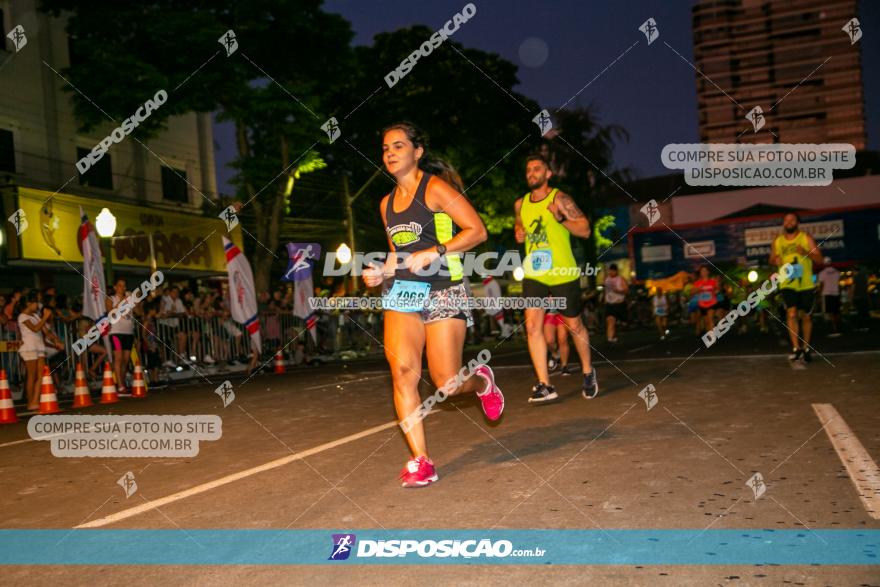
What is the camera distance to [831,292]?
64.7 feet

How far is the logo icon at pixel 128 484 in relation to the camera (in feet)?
15.7

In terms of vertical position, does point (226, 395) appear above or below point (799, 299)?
below

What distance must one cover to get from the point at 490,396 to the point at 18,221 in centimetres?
1866

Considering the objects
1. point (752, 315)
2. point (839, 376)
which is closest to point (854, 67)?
point (752, 315)

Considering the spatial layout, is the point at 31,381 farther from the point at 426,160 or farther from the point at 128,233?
the point at 128,233

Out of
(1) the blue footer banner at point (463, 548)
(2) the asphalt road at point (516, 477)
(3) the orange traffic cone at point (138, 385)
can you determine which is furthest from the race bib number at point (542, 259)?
(3) the orange traffic cone at point (138, 385)

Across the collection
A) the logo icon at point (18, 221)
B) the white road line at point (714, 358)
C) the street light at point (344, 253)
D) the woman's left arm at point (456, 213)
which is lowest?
the white road line at point (714, 358)

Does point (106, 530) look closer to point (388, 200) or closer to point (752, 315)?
point (388, 200)

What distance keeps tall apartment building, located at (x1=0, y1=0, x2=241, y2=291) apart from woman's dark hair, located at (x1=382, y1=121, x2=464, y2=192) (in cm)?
1826

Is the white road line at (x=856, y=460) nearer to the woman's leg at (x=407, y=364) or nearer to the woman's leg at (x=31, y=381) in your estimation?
the woman's leg at (x=407, y=364)

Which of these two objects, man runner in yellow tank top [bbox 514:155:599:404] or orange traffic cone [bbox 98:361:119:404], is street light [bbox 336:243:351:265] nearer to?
orange traffic cone [bbox 98:361:119:404]

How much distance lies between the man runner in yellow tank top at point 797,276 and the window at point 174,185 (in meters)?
22.7

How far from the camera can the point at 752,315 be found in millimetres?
28328

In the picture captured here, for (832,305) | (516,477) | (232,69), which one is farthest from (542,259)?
(232,69)
